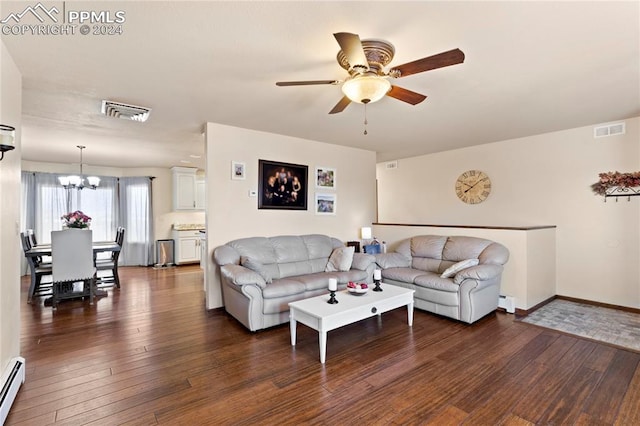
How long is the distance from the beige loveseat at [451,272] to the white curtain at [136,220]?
622 cm

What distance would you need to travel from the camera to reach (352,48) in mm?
1890

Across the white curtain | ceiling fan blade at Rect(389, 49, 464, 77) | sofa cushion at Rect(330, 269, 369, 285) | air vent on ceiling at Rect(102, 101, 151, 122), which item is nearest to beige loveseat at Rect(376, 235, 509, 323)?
sofa cushion at Rect(330, 269, 369, 285)

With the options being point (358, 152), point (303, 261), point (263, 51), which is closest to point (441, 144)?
point (358, 152)

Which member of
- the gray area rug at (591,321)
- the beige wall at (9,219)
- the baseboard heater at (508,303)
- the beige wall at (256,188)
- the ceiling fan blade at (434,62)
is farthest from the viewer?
the beige wall at (256,188)

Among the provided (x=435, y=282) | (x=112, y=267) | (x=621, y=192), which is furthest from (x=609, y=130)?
(x=112, y=267)

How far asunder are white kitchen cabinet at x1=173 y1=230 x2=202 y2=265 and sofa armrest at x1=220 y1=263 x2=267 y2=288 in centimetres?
462

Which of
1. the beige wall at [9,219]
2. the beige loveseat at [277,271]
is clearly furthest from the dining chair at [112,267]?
the beige wall at [9,219]

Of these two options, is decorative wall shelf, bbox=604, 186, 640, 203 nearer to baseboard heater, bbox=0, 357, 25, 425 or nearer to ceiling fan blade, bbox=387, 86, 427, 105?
ceiling fan blade, bbox=387, 86, 427, 105

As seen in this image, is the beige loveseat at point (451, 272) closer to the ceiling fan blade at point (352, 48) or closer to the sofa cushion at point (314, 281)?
the sofa cushion at point (314, 281)

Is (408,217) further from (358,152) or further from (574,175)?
(574,175)

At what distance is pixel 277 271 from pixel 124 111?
2.64 m

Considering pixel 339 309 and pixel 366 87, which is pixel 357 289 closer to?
pixel 339 309

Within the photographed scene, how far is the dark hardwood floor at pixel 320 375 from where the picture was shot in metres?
2.04

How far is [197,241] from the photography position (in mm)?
8141
